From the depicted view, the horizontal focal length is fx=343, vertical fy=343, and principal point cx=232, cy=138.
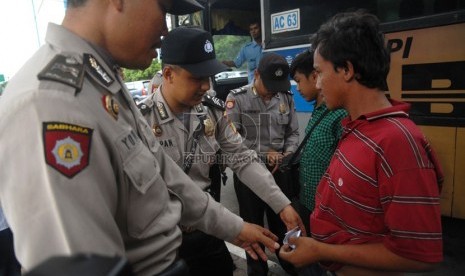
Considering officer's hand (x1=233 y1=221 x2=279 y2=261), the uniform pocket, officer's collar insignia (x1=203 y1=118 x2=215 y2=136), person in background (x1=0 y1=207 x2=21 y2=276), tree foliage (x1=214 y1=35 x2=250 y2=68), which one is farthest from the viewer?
tree foliage (x1=214 y1=35 x2=250 y2=68)

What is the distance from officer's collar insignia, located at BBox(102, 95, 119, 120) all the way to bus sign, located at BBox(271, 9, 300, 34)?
9.15 ft

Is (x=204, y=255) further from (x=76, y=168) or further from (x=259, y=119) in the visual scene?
(x=259, y=119)

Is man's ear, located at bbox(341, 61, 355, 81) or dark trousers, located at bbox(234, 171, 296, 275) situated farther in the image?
dark trousers, located at bbox(234, 171, 296, 275)

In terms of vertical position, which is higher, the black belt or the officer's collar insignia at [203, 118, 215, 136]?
the officer's collar insignia at [203, 118, 215, 136]

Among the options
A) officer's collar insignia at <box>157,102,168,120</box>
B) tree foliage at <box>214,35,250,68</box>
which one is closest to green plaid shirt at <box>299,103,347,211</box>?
officer's collar insignia at <box>157,102,168,120</box>

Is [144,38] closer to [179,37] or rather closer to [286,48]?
[179,37]

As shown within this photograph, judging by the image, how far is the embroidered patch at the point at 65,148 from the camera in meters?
0.65

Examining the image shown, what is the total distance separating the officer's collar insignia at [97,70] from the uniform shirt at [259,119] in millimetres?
2207

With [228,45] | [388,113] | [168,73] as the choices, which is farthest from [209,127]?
[228,45]

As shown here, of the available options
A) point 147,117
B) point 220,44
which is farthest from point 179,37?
point 220,44

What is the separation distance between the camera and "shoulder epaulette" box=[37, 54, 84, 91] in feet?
2.45

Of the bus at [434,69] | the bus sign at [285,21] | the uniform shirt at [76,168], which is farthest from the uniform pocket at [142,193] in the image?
the bus sign at [285,21]

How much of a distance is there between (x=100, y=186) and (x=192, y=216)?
0.73 meters

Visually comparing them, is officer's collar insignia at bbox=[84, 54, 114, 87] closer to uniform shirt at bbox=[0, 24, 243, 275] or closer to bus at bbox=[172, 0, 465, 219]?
uniform shirt at bbox=[0, 24, 243, 275]
